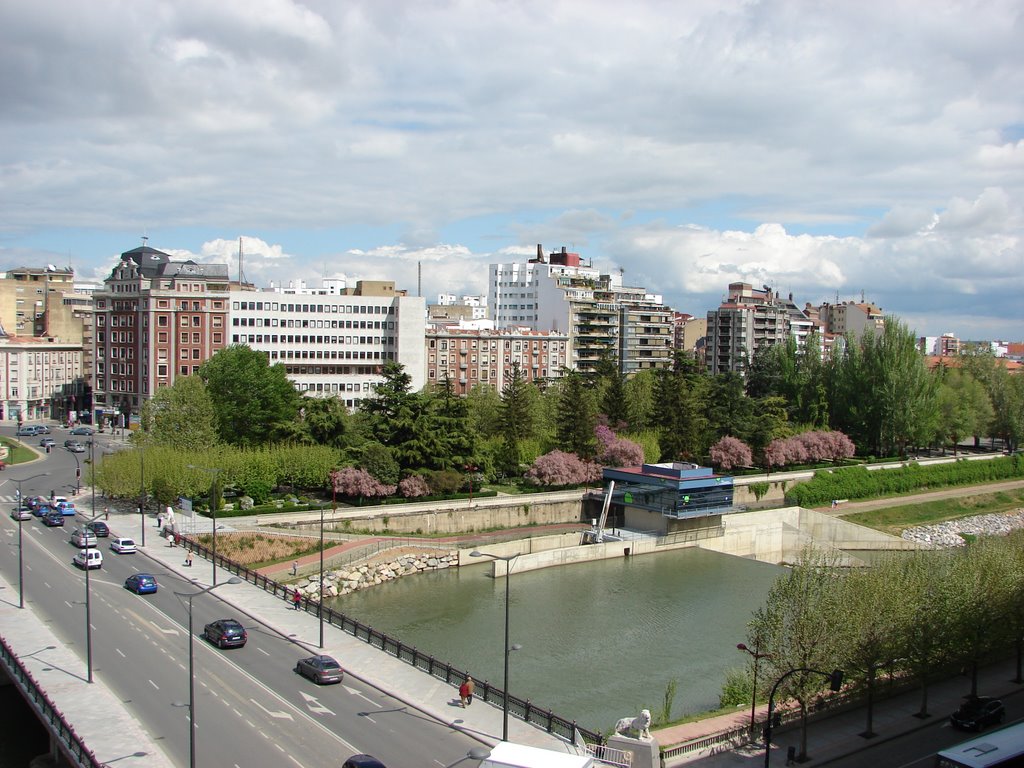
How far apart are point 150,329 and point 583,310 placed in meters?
54.6

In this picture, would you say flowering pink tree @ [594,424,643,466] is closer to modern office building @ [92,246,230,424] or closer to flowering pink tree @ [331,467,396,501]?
flowering pink tree @ [331,467,396,501]

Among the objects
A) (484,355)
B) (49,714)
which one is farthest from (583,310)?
(49,714)

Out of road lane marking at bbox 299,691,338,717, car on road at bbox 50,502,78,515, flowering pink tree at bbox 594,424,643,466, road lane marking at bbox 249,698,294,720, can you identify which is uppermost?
flowering pink tree at bbox 594,424,643,466

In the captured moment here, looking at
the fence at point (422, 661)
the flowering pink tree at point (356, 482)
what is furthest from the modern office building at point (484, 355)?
the fence at point (422, 661)

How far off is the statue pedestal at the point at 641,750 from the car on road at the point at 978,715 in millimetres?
10671

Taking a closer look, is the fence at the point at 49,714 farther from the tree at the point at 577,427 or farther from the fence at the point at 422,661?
the tree at the point at 577,427

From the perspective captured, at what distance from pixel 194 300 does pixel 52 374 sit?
29.0m

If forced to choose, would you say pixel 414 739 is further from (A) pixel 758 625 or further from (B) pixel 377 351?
(B) pixel 377 351

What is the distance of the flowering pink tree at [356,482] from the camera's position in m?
61.3

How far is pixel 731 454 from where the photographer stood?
83.7 meters

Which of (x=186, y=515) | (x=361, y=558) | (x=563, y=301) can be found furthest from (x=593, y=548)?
(x=563, y=301)

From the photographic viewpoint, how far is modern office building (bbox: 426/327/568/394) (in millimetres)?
110812

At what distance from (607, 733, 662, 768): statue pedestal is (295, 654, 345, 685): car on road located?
10328 millimetres

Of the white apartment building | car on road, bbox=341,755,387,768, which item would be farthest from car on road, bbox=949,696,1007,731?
the white apartment building
